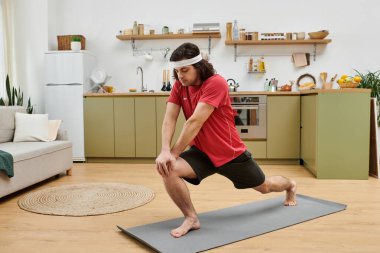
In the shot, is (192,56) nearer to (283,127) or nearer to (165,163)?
(165,163)

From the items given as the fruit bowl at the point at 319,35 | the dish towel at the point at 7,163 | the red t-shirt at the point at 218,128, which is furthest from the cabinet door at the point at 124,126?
the red t-shirt at the point at 218,128

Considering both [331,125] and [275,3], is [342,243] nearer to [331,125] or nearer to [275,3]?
[331,125]

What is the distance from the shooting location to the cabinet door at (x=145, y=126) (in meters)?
5.06

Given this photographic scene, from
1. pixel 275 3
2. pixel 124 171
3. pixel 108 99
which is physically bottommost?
pixel 124 171

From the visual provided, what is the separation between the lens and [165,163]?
2.21 metres

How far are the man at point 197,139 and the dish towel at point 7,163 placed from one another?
4.61 ft

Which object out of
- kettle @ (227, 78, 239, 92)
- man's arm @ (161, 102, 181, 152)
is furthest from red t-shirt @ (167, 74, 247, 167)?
kettle @ (227, 78, 239, 92)

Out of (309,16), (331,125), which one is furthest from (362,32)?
(331,125)

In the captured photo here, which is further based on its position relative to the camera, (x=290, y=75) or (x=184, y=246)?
(x=290, y=75)

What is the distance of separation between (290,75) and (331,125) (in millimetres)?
1724

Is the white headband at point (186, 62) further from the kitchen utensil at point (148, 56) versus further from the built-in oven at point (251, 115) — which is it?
the kitchen utensil at point (148, 56)

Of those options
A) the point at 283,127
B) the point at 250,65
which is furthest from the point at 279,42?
the point at 283,127

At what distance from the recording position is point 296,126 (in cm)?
487

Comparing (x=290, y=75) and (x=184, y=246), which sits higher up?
(x=290, y=75)
